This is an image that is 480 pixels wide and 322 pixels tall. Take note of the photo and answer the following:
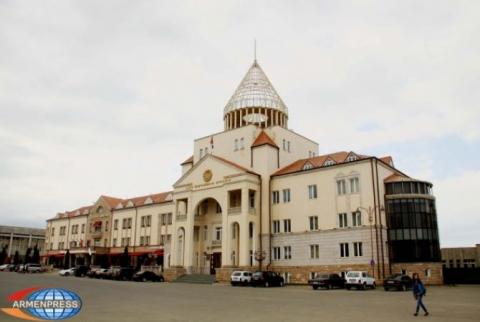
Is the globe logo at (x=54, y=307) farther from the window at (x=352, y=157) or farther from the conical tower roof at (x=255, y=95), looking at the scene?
the conical tower roof at (x=255, y=95)

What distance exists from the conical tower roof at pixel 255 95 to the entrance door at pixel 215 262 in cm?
1961

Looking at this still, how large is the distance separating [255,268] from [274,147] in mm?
14436

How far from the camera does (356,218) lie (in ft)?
144

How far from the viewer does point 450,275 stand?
46281mm

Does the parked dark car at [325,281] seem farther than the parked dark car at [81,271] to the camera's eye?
No

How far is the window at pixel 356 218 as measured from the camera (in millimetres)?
43638

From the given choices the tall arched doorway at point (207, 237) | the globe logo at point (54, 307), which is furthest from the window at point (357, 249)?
the globe logo at point (54, 307)

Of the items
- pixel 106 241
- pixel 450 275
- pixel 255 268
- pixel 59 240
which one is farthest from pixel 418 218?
pixel 59 240

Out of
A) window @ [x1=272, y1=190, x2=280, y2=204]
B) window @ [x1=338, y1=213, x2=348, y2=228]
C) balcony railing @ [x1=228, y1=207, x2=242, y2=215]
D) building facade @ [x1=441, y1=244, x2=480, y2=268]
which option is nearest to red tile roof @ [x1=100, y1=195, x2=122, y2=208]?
balcony railing @ [x1=228, y1=207, x2=242, y2=215]

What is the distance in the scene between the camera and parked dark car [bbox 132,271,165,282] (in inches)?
1961

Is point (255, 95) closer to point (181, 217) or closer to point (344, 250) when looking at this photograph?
point (181, 217)

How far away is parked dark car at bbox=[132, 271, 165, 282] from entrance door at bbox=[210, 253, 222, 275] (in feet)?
19.6

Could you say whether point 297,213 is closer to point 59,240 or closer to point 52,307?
point 52,307

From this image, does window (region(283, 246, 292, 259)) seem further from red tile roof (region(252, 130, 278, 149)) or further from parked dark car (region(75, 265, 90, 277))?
parked dark car (region(75, 265, 90, 277))
